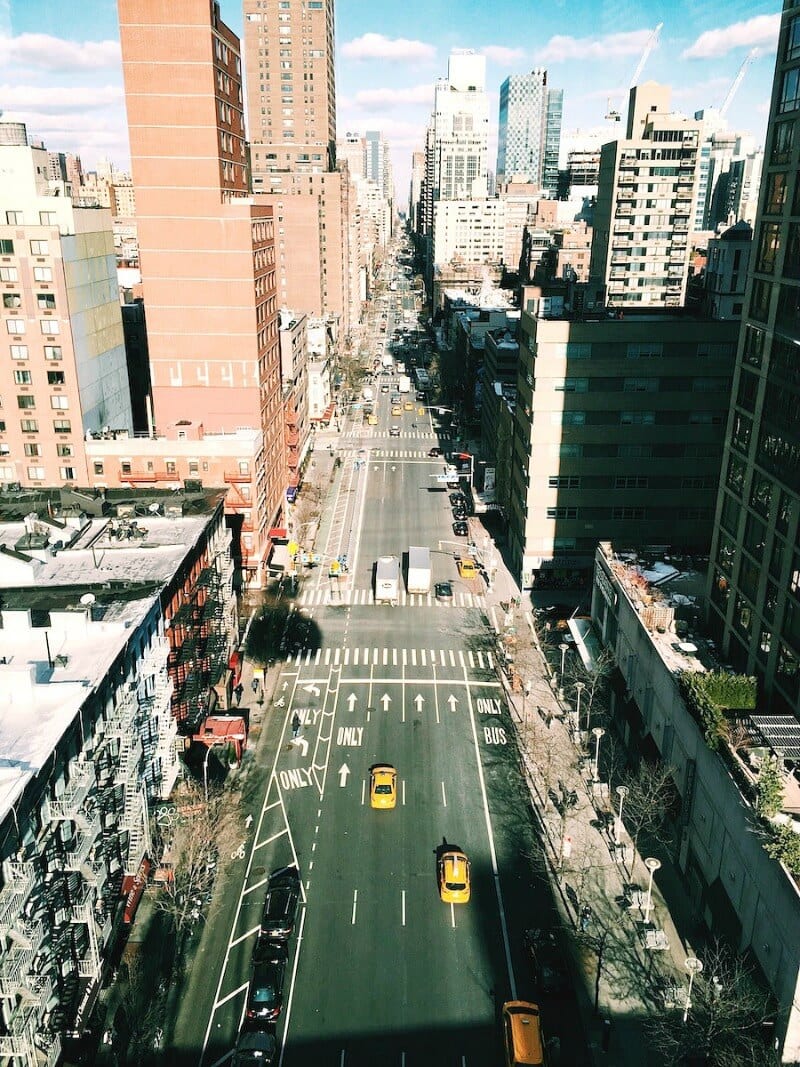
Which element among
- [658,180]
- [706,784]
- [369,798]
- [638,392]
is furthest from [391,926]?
[658,180]

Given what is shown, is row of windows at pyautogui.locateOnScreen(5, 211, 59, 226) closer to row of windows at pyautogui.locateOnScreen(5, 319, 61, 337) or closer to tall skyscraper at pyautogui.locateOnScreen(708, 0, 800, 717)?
row of windows at pyautogui.locateOnScreen(5, 319, 61, 337)

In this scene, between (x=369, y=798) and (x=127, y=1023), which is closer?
(x=127, y=1023)

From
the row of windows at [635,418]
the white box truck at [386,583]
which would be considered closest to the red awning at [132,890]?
the white box truck at [386,583]

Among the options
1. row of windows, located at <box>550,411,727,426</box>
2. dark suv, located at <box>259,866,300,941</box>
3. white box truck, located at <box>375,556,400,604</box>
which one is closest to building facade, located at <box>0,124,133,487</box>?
white box truck, located at <box>375,556,400,604</box>

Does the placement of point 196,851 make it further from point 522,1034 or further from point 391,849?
point 522,1034

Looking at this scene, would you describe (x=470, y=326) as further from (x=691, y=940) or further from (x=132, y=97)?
(x=691, y=940)

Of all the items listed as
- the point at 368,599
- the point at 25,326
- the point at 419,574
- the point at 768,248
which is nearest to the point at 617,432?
the point at 419,574
